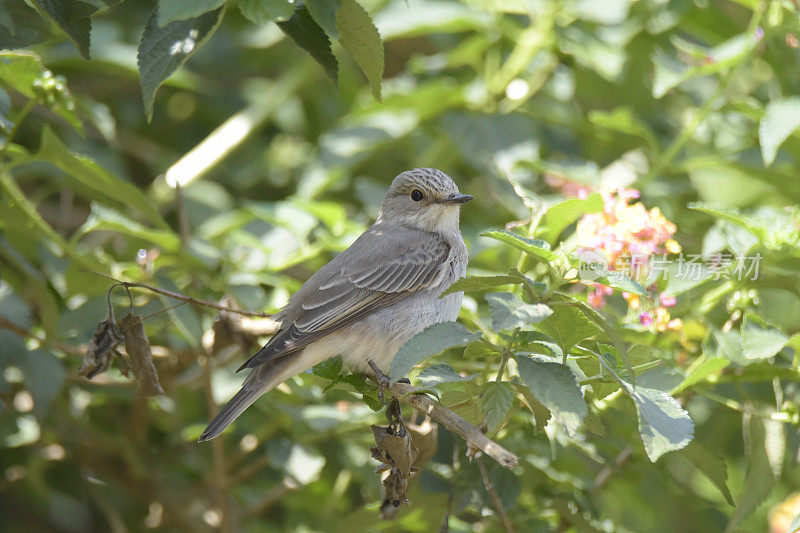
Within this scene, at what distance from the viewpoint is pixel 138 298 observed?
3.55 meters

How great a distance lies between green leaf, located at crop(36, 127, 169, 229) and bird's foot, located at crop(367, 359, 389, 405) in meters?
1.03

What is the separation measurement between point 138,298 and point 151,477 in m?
1.17

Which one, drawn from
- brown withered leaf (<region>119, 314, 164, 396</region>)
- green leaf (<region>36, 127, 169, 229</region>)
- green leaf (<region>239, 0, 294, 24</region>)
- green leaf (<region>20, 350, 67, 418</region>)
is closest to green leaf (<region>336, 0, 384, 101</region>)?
green leaf (<region>239, 0, 294, 24</region>)

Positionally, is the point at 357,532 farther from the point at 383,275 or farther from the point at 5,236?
the point at 5,236

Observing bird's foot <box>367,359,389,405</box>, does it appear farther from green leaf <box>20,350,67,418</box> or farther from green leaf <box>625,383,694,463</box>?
green leaf <box>20,350,67,418</box>

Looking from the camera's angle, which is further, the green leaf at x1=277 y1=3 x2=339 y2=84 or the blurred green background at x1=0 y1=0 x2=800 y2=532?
the blurred green background at x1=0 y1=0 x2=800 y2=532

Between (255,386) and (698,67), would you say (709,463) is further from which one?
(698,67)

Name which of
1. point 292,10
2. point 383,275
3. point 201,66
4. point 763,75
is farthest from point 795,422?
point 201,66

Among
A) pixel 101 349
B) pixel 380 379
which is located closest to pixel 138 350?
pixel 101 349

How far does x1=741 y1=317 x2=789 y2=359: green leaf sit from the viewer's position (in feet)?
8.66

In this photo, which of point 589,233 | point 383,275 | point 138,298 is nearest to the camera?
point 589,233

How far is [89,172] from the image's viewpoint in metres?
3.11

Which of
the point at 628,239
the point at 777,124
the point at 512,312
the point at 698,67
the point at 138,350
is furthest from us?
the point at 698,67

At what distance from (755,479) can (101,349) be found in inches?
88.5
